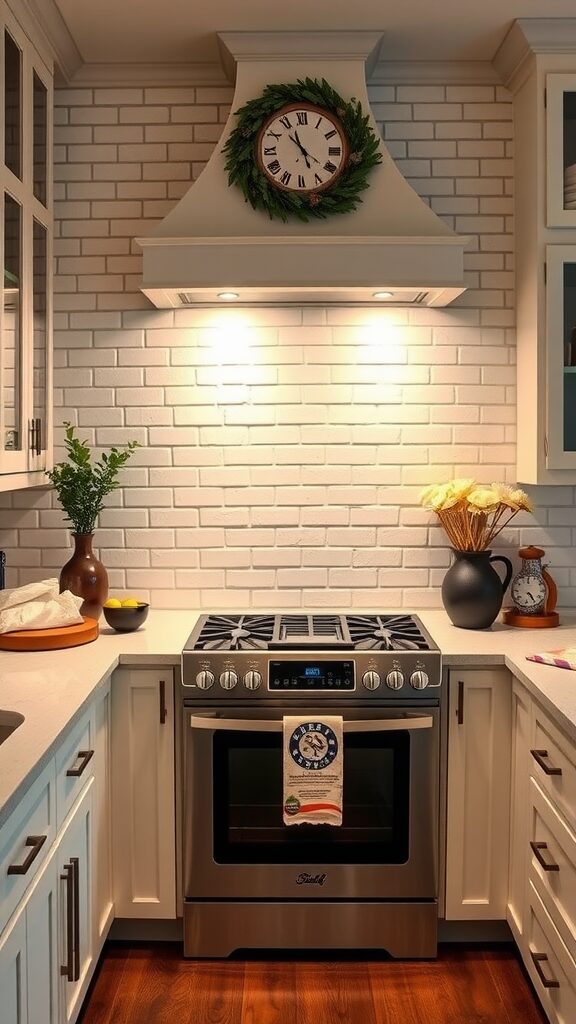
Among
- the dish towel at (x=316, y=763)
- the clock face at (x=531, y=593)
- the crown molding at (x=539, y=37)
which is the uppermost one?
the crown molding at (x=539, y=37)

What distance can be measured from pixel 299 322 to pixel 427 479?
71 cm

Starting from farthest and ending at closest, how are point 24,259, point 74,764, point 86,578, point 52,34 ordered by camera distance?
point 86,578, point 52,34, point 24,259, point 74,764


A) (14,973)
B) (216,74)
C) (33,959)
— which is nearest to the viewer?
(14,973)

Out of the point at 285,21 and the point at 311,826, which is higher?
the point at 285,21

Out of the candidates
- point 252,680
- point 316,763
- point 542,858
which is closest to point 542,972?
point 542,858

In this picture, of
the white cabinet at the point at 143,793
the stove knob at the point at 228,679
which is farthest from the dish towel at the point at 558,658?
the white cabinet at the point at 143,793

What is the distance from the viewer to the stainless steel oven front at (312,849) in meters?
2.62

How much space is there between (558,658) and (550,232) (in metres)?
1.34

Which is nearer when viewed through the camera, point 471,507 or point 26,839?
point 26,839

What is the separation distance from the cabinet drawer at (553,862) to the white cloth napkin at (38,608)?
4.56 ft

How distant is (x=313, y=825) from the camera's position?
2625 mm

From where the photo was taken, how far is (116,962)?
2680 mm

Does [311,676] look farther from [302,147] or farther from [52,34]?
[52,34]

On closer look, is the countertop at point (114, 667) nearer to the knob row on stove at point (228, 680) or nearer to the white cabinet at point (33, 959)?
the knob row on stove at point (228, 680)
